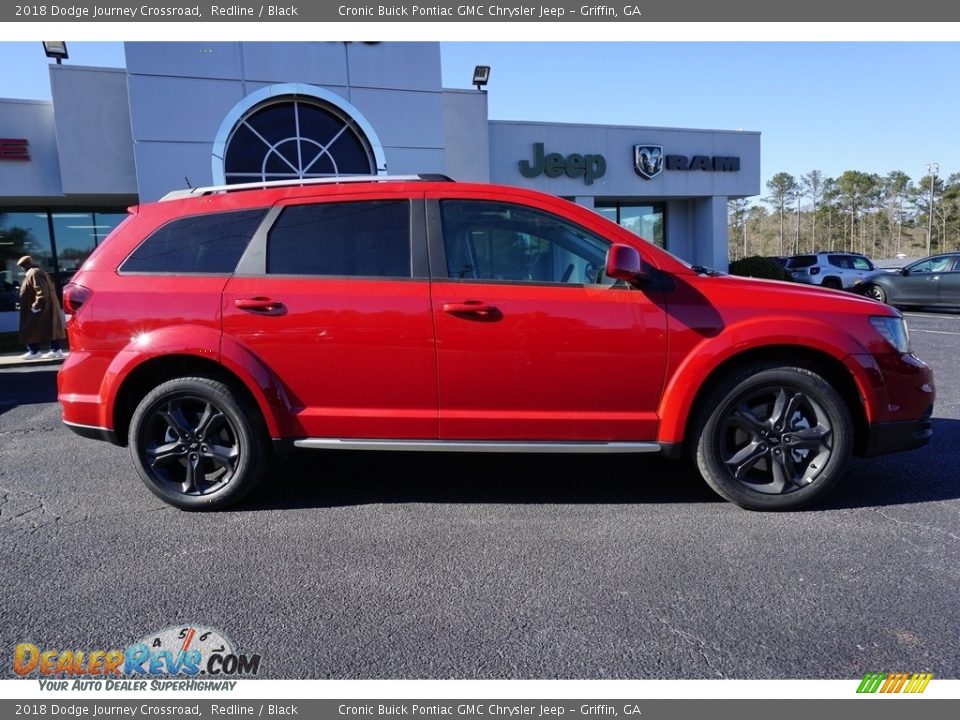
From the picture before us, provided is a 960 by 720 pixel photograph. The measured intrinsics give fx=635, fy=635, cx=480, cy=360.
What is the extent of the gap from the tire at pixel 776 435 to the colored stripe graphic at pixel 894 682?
4.57ft

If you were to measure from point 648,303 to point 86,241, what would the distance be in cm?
1759

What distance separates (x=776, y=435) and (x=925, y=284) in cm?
1543

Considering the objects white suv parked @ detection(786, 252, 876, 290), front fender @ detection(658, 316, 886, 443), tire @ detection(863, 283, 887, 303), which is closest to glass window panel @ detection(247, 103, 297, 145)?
front fender @ detection(658, 316, 886, 443)

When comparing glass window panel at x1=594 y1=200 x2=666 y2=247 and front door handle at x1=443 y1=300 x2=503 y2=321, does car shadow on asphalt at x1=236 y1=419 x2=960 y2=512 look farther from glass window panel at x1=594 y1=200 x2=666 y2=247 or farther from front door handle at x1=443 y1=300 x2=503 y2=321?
glass window panel at x1=594 y1=200 x2=666 y2=247

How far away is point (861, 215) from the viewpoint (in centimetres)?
8419

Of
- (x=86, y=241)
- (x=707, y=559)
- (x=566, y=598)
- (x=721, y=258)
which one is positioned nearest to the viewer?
(x=566, y=598)

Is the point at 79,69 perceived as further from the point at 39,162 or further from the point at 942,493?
the point at 942,493

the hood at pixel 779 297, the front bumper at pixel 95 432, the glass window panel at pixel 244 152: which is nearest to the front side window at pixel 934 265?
the hood at pixel 779 297

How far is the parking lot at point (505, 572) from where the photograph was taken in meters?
2.39

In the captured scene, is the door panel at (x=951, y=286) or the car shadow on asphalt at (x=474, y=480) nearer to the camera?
the car shadow on asphalt at (x=474, y=480)

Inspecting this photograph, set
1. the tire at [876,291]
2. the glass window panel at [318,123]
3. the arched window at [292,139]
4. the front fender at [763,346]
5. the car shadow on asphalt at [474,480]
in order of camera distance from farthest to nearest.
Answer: the tire at [876,291], the glass window panel at [318,123], the arched window at [292,139], the car shadow on asphalt at [474,480], the front fender at [763,346]

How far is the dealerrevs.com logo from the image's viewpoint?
2293mm

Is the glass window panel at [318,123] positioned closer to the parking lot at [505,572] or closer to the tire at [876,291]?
the parking lot at [505,572]

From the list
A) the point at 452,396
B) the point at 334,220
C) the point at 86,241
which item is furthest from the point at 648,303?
the point at 86,241
